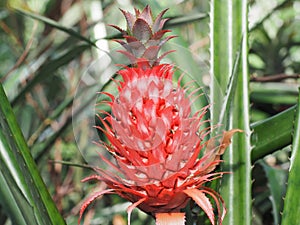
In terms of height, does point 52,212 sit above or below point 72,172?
below

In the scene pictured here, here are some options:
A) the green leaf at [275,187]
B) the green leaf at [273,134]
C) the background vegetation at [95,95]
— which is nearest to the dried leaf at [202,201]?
the background vegetation at [95,95]

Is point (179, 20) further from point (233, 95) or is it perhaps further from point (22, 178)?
point (22, 178)

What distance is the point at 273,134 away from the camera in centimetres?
78

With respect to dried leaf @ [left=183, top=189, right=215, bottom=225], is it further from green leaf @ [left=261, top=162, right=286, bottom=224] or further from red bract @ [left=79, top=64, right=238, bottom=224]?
green leaf @ [left=261, top=162, right=286, bottom=224]

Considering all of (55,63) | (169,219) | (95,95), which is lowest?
(169,219)

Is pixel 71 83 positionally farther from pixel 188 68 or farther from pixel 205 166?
pixel 205 166

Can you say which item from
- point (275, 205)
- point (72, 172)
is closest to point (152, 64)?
point (275, 205)

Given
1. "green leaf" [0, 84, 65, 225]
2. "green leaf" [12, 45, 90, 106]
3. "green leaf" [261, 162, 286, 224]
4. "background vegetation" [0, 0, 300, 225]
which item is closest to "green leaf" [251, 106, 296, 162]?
"background vegetation" [0, 0, 300, 225]

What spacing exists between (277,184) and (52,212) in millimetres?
501

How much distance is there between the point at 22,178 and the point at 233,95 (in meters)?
0.27

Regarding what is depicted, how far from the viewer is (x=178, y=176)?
0.56m

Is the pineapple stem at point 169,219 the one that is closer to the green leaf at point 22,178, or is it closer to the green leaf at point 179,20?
the green leaf at point 22,178

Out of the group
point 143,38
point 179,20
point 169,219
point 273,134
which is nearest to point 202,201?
point 169,219

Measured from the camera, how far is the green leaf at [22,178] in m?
0.61
